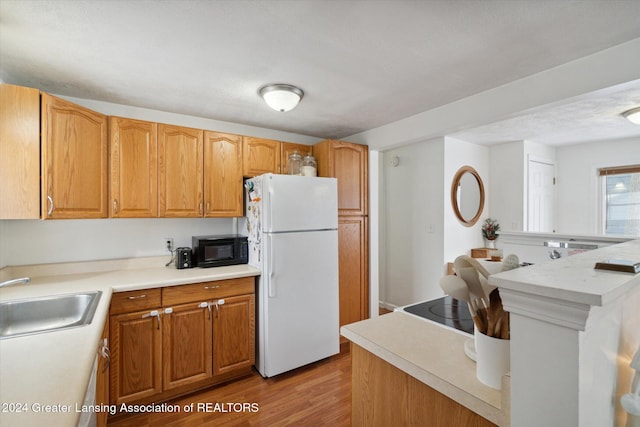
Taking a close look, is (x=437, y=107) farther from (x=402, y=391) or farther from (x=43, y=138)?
(x=43, y=138)

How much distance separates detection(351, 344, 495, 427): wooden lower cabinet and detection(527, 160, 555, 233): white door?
148 inches

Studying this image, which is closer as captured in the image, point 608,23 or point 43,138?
point 608,23

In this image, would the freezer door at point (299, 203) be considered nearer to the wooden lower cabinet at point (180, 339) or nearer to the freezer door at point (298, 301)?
the freezer door at point (298, 301)

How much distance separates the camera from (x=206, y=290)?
90.1 inches

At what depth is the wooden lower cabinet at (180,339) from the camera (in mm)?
2000

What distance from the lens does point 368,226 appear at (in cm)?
324

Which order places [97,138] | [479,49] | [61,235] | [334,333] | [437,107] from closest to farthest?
[479,49]
[97,138]
[61,235]
[437,107]
[334,333]

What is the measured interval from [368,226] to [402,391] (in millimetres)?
2304

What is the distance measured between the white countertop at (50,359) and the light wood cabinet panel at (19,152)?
1.76ft

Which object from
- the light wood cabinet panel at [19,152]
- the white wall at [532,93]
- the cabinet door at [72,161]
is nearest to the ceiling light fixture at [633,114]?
the white wall at [532,93]

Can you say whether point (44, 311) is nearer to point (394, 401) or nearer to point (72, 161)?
point (72, 161)

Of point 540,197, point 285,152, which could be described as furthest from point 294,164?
point 540,197

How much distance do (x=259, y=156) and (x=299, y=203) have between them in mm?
687

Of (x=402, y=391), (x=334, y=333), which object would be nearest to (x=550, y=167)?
(x=334, y=333)
